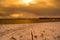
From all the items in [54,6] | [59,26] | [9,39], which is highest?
[54,6]

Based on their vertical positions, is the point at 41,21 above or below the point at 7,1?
below

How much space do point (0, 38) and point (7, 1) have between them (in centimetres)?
36

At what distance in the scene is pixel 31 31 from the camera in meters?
1.41

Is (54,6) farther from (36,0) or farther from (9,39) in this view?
(9,39)

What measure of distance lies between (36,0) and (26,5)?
4.1 inches

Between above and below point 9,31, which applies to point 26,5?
above

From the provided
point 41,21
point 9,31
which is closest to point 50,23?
point 41,21

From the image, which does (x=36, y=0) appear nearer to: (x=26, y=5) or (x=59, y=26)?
(x=26, y=5)

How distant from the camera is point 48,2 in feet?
5.05

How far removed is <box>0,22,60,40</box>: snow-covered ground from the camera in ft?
4.52

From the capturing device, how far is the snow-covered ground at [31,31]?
1.38m

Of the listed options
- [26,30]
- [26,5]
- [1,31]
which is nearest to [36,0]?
[26,5]

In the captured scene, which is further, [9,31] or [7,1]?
[7,1]

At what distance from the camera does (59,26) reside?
4.83ft
